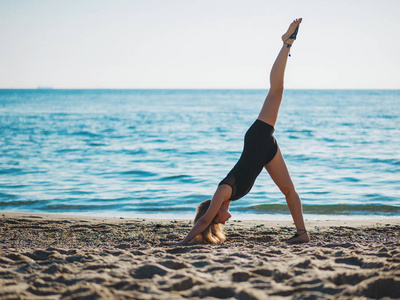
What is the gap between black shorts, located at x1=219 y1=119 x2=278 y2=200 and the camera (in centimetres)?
470

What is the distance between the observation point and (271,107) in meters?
4.77

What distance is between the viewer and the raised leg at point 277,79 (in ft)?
15.4

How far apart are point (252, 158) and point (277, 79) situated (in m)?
0.95

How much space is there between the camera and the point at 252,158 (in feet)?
15.6

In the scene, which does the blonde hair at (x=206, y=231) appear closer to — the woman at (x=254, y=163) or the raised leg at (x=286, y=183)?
the woman at (x=254, y=163)

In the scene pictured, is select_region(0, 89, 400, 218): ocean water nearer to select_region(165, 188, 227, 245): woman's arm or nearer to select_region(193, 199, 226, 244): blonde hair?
select_region(193, 199, 226, 244): blonde hair

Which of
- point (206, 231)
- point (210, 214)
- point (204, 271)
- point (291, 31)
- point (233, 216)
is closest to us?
point (204, 271)

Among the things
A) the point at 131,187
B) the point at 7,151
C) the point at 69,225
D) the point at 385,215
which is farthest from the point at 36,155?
the point at 385,215

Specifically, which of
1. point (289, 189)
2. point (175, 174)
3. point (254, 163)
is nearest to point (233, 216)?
Answer: point (289, 189)

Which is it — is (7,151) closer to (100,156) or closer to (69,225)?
(100,156)

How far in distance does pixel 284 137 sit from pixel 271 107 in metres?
17.8

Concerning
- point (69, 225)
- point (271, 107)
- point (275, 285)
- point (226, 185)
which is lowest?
point (69, 225)

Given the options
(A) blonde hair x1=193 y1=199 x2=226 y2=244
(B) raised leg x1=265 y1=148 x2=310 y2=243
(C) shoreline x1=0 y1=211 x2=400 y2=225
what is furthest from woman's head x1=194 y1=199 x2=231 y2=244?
(C) shoreline x1=0 y1=211 x2=400 y2=225

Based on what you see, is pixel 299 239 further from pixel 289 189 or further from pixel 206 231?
pixel 206 231
